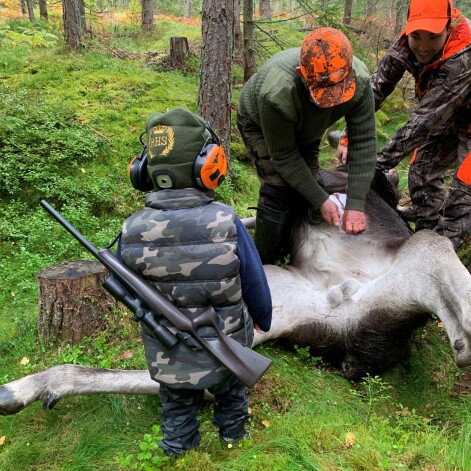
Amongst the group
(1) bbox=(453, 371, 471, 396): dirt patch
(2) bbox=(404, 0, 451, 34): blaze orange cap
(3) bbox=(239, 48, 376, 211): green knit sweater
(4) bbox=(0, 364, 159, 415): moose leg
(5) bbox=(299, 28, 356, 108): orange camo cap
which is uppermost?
(2) bbox=(404, 0, 451, 34): blaze orange cap

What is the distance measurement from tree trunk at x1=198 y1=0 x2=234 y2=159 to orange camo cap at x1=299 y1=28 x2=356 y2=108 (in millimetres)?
3230

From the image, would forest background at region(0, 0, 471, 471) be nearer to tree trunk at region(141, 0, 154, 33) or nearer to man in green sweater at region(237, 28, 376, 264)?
man in green sweater at region(237, 28, 376, 264)

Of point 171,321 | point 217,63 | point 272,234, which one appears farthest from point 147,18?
point 171,321

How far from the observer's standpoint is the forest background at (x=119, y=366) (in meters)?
2.38

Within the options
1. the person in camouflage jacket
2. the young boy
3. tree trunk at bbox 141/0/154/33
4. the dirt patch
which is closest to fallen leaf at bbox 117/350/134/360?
the person in camouflage jacket

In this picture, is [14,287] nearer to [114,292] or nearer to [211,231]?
[114,292]

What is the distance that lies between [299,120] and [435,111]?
1.24 metres

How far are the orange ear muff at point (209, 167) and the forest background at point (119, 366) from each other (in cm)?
132

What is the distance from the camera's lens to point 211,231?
6.77 ft

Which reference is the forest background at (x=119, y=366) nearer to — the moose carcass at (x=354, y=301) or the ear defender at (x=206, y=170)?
the moose carcass at (x=354, y=301)

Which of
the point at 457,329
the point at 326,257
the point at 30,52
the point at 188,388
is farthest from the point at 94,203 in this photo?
the point at 30,52

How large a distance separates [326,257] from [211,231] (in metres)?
2.12

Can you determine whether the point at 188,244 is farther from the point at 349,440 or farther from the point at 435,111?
the point at 435,111

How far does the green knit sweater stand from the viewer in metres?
3.05
